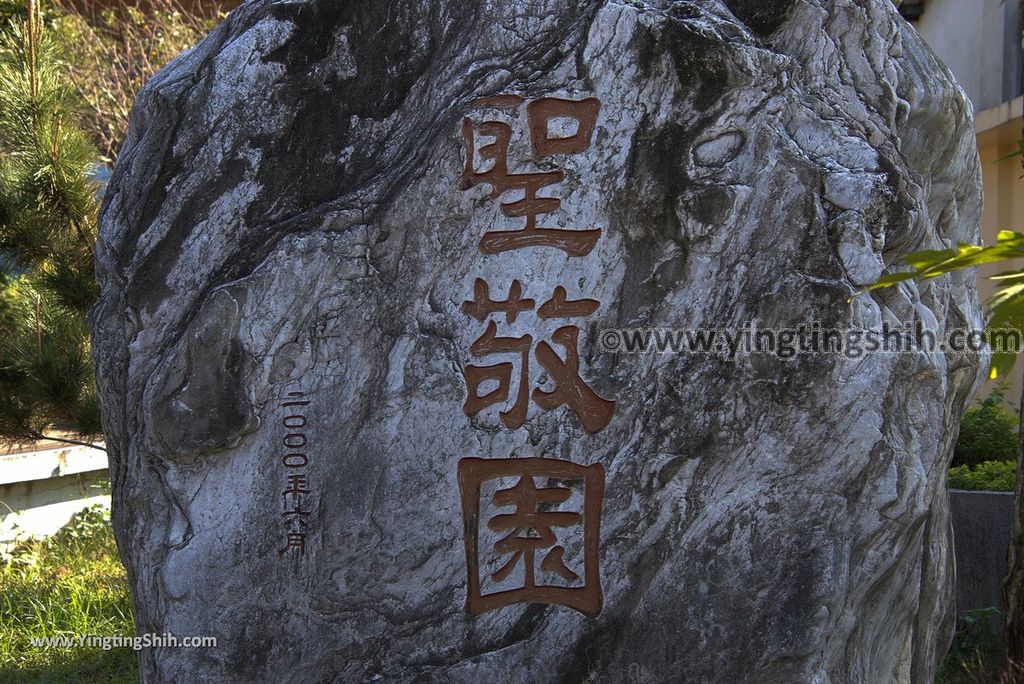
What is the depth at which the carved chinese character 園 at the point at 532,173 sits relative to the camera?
295 centimetres

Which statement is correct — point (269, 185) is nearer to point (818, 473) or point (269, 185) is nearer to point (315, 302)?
point (315, 302)

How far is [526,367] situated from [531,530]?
453mm

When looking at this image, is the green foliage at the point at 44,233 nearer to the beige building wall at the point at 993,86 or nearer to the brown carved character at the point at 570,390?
the brown carved character at the point at 570,390

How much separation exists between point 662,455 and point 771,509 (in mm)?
314

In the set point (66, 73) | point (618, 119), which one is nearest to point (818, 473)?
point (618, 119)

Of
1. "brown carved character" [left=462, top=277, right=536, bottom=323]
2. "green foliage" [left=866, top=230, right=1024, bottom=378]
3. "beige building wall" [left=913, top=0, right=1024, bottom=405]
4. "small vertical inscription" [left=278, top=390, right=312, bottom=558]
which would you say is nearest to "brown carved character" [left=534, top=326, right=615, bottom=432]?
"brown carved character" [left=462, top=277, right=536, bottom=323]

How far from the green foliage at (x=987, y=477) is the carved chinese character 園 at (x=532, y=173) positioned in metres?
2.72

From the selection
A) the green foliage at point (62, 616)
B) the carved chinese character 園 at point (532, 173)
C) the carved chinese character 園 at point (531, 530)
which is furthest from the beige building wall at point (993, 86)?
the green foliage at point (62, 616)

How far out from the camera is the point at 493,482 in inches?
116

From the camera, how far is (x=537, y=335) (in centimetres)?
295

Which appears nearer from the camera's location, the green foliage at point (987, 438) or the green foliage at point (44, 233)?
the green foliage at point (44, 233)

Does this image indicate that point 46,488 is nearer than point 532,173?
No

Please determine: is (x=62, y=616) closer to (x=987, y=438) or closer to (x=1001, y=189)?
(x=987, y=438)

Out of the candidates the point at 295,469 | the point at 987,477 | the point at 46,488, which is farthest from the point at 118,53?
the point at 987,477
